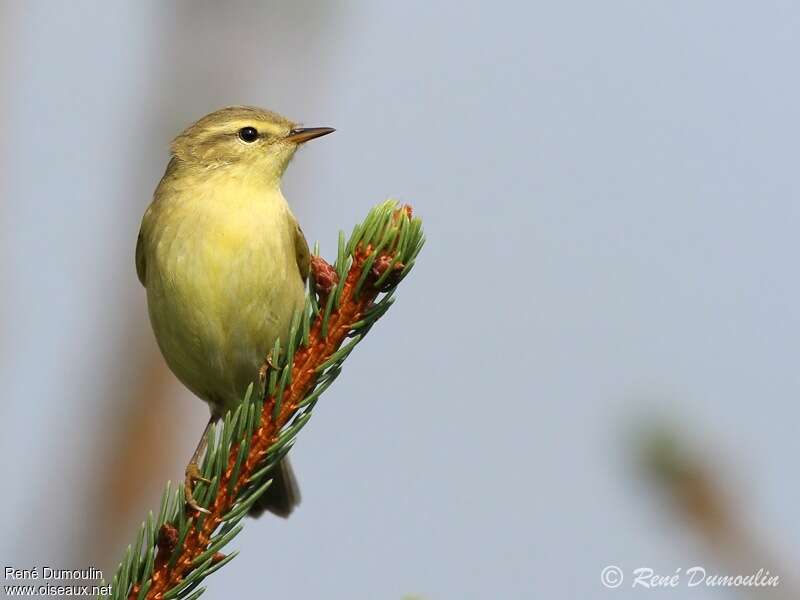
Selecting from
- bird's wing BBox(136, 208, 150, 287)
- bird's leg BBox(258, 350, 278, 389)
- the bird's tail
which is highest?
bird's leg BBox(258, 350, 278, 389)

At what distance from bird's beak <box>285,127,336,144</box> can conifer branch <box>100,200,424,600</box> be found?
1.65m

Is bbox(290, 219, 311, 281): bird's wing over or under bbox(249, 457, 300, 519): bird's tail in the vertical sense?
over

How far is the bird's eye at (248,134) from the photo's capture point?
4961 mm

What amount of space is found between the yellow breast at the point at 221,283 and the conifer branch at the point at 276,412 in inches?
41.6

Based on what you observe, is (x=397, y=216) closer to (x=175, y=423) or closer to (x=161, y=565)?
(x=161, y=565)

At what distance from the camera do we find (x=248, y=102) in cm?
520

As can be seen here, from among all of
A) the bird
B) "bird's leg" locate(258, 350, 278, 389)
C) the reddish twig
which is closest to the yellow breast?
the bird

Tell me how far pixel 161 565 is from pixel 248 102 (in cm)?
297

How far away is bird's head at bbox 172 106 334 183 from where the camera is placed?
489cm

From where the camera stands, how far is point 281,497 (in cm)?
505

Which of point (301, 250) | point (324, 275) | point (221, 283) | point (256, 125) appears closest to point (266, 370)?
point (324, 275)

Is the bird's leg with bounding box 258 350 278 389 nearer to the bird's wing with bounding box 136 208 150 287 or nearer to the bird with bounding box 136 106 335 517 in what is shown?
the bird with bounding box 136 106 335 517

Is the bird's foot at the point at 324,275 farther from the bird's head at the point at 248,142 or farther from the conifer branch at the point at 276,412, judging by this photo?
the bird's head at the point at 248,142

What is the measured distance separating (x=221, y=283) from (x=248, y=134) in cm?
103
